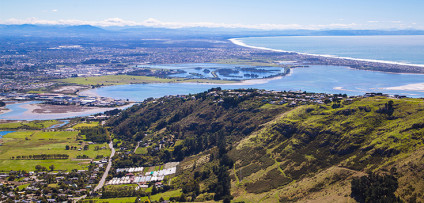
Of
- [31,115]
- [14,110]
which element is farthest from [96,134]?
[14,110]

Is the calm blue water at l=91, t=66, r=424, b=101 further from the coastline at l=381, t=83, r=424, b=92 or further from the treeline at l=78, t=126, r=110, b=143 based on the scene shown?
the treeline at l=78, t=126, r=110, b=143

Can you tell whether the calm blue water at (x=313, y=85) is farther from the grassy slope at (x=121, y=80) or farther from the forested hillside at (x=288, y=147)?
the forested hillside at (x=288, y=147)

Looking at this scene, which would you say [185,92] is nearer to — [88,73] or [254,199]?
[88,73]

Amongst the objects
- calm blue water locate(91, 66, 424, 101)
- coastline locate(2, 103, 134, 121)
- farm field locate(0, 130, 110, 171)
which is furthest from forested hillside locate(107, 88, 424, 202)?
calm blue water locate(91, 66, 424, 101)

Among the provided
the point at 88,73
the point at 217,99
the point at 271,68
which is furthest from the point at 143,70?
the point at 217,99

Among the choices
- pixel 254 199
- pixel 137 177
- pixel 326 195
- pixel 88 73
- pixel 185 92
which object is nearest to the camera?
pixel 326 195

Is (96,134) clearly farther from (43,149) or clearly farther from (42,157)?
(42,157)
